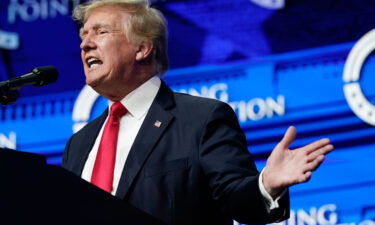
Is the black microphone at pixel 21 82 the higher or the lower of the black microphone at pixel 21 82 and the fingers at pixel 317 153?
the higher

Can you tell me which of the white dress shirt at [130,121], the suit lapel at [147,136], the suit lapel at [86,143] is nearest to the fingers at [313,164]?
the suit lapel at [147,136]

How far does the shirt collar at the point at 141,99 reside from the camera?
7.75 ft

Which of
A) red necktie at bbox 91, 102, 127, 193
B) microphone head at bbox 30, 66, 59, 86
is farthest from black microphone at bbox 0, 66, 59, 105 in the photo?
red necktie at bbox 91, 102, 127, 193

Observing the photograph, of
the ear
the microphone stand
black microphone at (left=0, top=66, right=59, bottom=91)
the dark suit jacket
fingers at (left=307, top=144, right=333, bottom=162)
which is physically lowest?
the dark suit jacket

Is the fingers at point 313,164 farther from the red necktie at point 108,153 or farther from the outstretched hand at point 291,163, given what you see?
the red necktie at point 108,153

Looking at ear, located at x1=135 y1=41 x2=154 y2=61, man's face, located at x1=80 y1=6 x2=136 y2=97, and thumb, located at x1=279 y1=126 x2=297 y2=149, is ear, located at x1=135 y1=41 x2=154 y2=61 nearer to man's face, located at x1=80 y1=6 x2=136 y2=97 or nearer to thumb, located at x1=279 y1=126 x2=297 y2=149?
man's face, located at x1=80 y1=6 x2=136 y2=97

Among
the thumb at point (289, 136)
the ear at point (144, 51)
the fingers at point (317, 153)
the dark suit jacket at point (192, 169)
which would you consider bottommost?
the dark suit jacket at point (192, 169)

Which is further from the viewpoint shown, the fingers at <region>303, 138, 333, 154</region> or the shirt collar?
the shirt collar

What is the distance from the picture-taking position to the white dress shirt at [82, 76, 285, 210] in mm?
2252

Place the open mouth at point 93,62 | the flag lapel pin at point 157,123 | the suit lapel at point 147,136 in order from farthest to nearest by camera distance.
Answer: the open mouth at point 93,62 → the flag lapel pin at point 157,123 → the suit lapel at point 147,136

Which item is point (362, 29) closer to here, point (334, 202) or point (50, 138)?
point (334, 202)

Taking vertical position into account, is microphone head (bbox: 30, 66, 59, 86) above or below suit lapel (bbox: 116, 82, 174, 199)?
above

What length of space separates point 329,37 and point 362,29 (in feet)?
0.45

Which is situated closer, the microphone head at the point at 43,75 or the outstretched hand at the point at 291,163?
the outstretched hand at the point at 291,163
